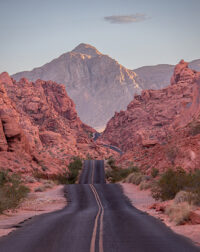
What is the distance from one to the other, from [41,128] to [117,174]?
4494 cm

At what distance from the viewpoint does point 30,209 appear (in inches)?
1028

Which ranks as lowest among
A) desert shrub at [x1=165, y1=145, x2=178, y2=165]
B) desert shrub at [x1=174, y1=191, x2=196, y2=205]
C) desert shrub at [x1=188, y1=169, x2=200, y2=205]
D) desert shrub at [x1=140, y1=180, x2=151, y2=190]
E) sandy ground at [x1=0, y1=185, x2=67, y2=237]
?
sandy ground at [x1=0, y1=185, x2=67, y2=237]

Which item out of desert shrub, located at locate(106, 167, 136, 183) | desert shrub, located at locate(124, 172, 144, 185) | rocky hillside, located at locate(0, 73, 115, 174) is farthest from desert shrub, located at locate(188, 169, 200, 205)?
desert shrub, located at locate(106, 167, 136, 183)

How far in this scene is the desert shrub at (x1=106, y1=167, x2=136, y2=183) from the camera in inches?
2251

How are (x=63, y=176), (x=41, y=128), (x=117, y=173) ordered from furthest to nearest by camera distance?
1. (x=41, y=128)
2. (x=117, y=173)
3. (x=63, y=176)

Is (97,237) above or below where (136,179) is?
below

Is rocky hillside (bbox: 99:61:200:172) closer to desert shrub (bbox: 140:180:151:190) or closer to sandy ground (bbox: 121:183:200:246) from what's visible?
desert shrub (bbox: 140:180:151:190)

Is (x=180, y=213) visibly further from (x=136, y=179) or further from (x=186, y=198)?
(x=136, y=179)

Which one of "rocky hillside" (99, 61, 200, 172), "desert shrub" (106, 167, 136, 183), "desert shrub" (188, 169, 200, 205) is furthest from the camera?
"rocky hillside" (99, 61, 200, 172)

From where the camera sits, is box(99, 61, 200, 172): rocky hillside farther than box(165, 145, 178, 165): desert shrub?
Yes

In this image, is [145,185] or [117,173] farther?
[117,173]

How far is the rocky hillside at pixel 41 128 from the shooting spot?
166 ft

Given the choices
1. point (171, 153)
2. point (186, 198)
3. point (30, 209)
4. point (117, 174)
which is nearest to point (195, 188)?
point (186, 198)

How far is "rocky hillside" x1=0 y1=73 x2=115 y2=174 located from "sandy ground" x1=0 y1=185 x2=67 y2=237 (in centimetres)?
1173
